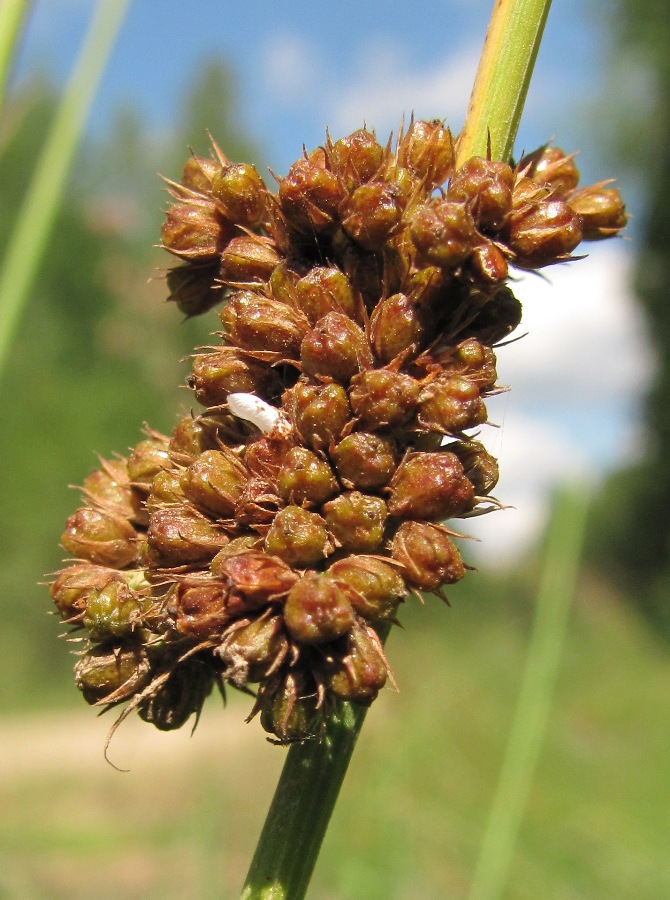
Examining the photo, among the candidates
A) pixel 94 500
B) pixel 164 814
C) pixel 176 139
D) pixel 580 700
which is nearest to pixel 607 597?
pixel 580 700

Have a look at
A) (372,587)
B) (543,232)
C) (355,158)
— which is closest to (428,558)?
(372,587)

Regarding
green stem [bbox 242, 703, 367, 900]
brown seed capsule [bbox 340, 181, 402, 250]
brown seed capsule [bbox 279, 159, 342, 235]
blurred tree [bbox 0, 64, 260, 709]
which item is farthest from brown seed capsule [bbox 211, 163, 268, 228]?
blurred tree [bbox 0, 64, 260, 709]

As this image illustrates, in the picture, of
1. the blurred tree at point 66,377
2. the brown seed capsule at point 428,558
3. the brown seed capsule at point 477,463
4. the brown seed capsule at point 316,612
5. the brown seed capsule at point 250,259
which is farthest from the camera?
the blurred tree at point 66,377

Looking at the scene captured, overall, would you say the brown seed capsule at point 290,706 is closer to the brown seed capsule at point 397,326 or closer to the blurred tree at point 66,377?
the brown seed capsule at point 397,326

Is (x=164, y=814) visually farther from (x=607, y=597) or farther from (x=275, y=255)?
(x=275, y=255)

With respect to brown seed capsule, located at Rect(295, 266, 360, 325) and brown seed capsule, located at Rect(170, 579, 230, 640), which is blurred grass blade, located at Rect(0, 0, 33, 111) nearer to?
brown seed capsule, located at Rect(295, 266, 360, 325)

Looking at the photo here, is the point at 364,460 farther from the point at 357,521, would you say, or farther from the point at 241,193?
the point at 241,193

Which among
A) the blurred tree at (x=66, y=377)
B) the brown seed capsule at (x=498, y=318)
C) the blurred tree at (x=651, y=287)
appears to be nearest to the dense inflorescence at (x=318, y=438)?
the brown seed capsule at (x=498, y=318)

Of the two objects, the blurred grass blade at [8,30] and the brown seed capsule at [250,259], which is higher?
the blurred grass blade at [8,30]
